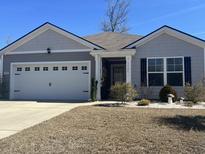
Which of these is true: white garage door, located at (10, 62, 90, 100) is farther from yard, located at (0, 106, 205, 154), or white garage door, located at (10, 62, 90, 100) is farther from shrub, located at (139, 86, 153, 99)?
yard, located at (0, 106, 205, 154)

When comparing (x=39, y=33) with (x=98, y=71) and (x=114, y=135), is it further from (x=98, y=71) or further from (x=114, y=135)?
(x=114, y=135)

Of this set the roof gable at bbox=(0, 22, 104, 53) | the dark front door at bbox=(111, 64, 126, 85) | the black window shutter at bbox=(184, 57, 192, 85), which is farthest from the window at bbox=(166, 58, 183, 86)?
the roof gable at bbox=(0, 22, 104, 53)

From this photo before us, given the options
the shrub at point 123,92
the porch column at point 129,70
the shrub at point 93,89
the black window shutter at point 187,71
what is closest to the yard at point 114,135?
the shrub at point 123,92

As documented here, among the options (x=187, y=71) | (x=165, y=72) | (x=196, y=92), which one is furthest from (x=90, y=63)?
(x=196, y=92)

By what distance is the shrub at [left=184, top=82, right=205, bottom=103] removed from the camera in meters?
14.8

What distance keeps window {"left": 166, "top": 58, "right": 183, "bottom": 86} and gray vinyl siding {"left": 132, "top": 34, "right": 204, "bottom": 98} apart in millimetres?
317

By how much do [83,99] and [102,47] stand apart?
368 cm

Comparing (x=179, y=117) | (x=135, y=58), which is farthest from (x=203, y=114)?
(x=135, y=58)

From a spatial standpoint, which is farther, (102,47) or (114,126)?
(102,47)

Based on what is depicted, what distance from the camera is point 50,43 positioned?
18734 millimetres

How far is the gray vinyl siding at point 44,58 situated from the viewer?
1797 centimetres

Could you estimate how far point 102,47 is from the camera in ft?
58.7

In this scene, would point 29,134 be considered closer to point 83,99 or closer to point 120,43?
point 83,99

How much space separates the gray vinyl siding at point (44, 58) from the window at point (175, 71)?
485cm
